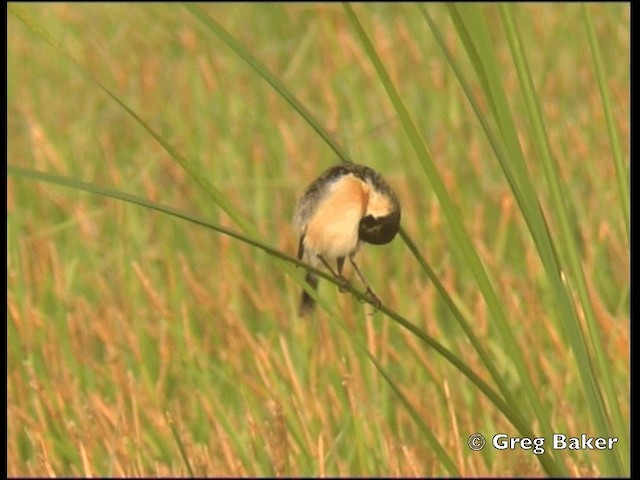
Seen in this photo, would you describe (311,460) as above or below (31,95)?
below

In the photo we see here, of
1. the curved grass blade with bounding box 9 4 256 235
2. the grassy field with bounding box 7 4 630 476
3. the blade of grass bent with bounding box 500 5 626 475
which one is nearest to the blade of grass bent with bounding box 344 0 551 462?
the grassy field with bounding box 7 4 630 476

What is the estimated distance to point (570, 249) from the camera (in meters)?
2.53

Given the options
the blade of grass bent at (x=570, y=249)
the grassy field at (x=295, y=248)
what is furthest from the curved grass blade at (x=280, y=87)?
the blade of grass bent at (x=570, y=249)

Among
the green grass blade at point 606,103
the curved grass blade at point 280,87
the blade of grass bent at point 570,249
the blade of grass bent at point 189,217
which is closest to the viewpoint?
the blade of grass bent at point 189,217

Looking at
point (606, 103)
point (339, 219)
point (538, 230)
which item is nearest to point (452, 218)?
point (538, 230)

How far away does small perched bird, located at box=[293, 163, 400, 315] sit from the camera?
8.14 feet

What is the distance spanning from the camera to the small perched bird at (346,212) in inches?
97.7

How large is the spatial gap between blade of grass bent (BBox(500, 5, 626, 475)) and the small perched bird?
0.27 metres

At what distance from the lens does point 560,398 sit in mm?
3969

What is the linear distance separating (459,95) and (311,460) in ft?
9.47

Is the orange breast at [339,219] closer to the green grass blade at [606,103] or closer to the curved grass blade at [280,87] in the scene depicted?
the curved grass blade at [280,87]

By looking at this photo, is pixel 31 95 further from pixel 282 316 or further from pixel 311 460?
pixel 311 460

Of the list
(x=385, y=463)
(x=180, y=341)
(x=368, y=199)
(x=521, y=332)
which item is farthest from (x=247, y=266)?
(x=368, y=199)

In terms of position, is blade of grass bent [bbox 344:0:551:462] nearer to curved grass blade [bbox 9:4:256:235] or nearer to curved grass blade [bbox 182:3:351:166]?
curved grass blade [bbox 182:3:351:166]
